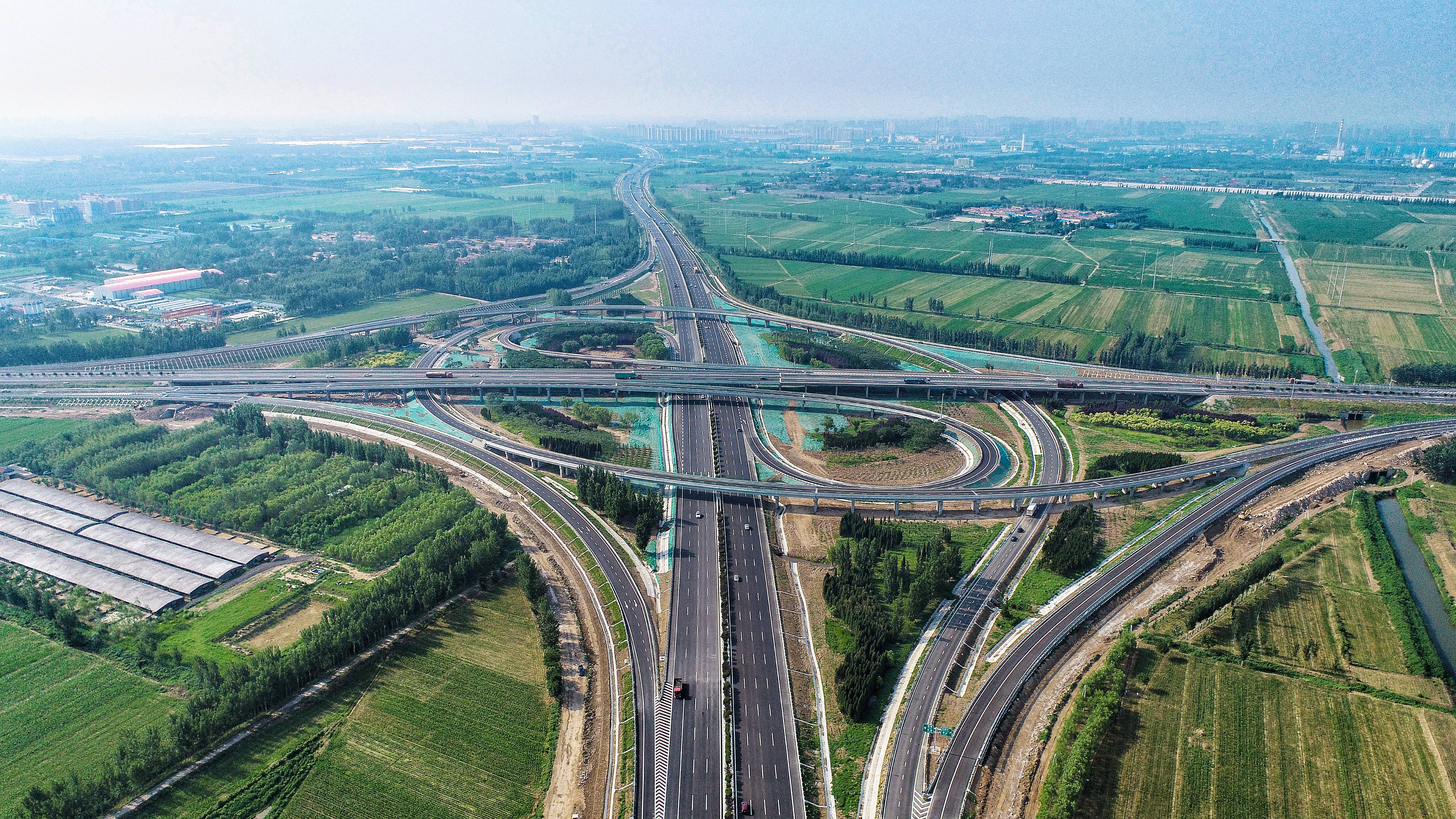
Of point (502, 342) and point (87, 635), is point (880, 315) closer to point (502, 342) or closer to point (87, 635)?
point (502, 342)

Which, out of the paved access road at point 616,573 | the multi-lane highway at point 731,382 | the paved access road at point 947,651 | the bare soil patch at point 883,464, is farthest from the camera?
the multi-lane highway at point 731,382

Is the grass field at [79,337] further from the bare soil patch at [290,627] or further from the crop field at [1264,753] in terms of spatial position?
the crop field at [1264,753]

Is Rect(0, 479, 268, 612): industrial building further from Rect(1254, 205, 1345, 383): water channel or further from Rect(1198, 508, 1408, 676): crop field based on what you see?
Rect(1254, 205, 1345, 383): water channel

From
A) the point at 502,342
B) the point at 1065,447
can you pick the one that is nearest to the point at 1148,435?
the point at 1065,447

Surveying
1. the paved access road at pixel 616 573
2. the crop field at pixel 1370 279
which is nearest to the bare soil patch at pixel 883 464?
the paved access road at pixel 616 573

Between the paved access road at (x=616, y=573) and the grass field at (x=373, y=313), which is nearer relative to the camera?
the paved access road at (x=616, y=573)

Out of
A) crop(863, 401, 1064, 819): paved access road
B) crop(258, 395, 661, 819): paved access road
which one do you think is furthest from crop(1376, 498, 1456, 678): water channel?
crop(258, 395, 661, 819): paved access road

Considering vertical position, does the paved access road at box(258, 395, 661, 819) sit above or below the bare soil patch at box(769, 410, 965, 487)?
below

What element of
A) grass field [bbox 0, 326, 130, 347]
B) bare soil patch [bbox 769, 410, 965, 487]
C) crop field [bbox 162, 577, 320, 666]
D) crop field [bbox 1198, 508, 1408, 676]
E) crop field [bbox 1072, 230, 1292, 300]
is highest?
crop field [bbox 1072, 230, 1292, 300]
